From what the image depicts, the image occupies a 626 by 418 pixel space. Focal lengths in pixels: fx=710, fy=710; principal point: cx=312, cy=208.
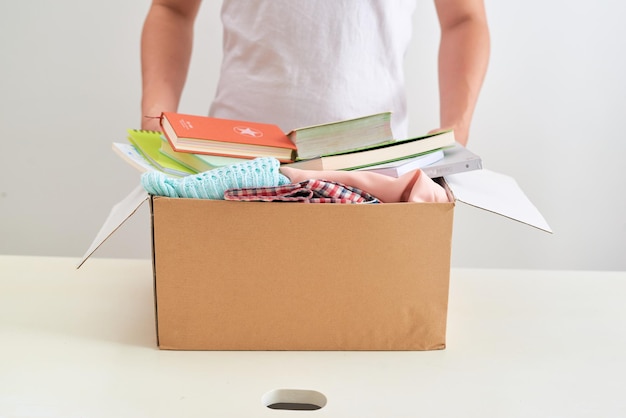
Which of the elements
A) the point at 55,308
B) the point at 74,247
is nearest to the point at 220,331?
the point at 55,308

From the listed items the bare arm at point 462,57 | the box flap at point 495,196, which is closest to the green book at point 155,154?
the box flap at point 495,196

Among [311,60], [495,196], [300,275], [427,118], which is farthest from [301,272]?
[427,118]

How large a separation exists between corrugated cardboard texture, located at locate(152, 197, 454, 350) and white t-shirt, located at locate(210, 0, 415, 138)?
0.51 metres

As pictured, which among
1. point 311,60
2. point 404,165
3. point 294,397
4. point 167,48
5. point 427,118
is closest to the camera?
point 294,397

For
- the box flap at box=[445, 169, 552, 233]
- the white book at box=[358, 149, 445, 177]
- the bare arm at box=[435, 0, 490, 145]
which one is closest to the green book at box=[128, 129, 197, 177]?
the white book at box=[358, 149, 445, 177]

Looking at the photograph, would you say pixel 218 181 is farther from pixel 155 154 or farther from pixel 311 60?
pixel 311 60

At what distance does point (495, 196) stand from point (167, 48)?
775 millimetres

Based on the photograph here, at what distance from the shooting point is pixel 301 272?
0.76m

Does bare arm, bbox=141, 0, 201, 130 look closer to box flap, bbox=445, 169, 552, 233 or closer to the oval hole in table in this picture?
box flap, bbox=445, 169, 552, 233

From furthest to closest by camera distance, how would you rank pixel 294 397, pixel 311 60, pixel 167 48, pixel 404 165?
pixel 167 48, pixel 311 60, pixel 404 165, pixel 294 397

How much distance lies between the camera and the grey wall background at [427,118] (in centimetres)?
198

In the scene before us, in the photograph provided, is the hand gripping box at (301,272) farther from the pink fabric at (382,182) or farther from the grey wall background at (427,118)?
the grey wall background at (427,118)

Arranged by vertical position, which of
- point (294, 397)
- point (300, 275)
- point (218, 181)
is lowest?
Answer: point (294, 397)

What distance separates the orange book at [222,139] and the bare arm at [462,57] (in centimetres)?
46
